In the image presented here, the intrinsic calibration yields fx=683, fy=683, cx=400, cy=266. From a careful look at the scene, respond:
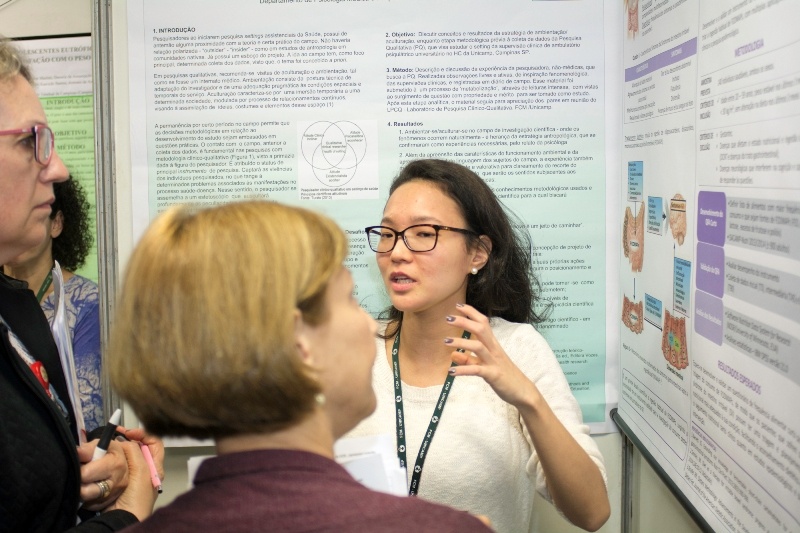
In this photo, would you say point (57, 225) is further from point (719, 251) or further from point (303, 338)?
point (719, 251)

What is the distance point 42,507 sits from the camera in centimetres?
119

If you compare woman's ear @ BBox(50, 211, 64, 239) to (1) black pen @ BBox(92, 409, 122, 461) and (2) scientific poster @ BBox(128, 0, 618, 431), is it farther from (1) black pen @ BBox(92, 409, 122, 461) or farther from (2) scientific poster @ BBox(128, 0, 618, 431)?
(1) black pen @ BBox(92, 409, 122, 461)

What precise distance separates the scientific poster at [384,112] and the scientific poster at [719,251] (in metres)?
0.21

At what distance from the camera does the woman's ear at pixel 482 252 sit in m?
1.94

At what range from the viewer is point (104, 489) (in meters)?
1.34

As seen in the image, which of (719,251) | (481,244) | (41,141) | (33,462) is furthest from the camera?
(481,244)

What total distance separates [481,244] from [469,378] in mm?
384

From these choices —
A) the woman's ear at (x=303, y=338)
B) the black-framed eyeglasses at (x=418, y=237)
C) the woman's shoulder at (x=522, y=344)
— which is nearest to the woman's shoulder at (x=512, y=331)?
the woman's shoulder at (x=522, y=344)

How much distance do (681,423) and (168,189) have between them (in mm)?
1714

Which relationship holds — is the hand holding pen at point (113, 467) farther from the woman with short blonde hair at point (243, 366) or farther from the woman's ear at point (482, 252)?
the woman's ear at point (482, 252)

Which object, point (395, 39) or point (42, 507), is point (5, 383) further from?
point (395, 39)

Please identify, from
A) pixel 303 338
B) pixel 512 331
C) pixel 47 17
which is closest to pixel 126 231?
pixel 47 17

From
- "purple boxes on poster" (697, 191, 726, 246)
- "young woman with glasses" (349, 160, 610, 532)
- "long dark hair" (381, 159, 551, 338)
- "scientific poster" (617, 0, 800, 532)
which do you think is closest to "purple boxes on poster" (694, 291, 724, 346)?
"scientific poster" (617, 0, 800, 532)

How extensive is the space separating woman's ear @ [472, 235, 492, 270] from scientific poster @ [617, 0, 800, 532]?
0.45 m
